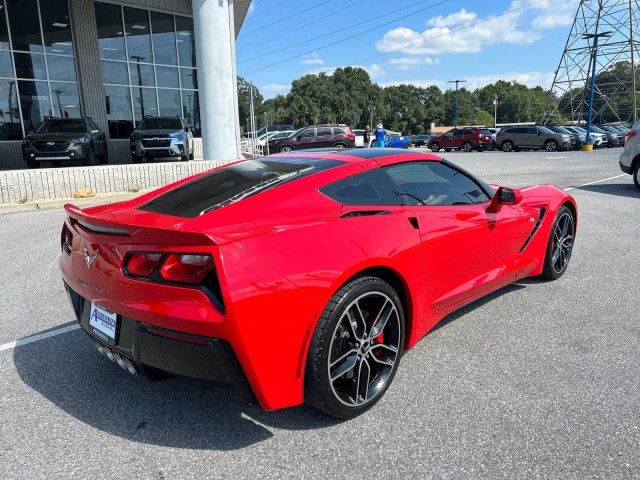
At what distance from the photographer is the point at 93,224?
2.62 meters

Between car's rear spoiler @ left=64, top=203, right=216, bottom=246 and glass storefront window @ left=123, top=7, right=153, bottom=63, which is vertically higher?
glass storefront window @ left=123, top=7, right=153, bottom=63

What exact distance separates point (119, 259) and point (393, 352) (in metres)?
1.56

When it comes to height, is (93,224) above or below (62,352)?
above

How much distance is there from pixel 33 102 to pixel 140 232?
57.2 ft

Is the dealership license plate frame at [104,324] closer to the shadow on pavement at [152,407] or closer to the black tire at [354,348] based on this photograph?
the shadow on pavement at [152,407]

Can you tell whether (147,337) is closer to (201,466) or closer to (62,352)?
(201,466)

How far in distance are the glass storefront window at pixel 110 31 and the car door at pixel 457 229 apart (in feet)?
58.2

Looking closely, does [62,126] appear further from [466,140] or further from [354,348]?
[466,140]

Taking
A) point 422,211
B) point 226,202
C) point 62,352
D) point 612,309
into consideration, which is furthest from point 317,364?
point 612,309

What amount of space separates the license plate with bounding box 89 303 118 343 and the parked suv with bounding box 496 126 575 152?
1252 inches

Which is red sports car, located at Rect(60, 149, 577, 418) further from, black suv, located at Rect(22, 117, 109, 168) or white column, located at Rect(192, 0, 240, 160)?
black suv, located at Rect(22, 117, 109, 168)

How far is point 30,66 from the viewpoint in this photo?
16547mm

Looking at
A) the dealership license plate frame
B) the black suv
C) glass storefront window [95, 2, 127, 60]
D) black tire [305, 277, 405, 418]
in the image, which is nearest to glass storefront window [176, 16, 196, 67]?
glass storefront window [95, 2, 127, 60]

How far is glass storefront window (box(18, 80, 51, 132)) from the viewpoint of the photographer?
54.1 feet
